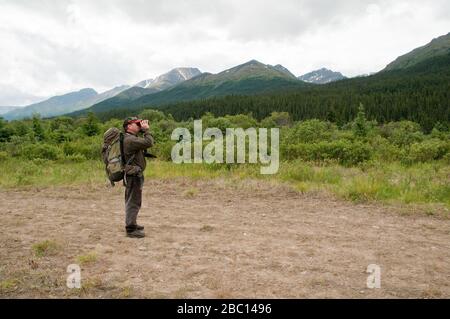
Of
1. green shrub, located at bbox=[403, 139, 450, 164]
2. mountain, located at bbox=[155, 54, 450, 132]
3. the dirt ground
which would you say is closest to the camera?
the dirt ground

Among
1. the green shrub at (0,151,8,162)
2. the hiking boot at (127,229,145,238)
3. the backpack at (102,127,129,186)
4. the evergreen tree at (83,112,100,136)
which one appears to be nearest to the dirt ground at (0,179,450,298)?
the hiking boot at (127,229,145,238)

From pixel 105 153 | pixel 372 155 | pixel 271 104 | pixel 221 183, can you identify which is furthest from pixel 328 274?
pixel 271 104

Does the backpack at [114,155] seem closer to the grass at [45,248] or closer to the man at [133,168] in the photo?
the man at [133,168]

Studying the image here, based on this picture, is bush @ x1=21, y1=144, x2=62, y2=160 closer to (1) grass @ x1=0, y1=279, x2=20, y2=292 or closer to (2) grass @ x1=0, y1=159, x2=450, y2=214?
(2) grass @ x1=0, y1=159, x2=450, y2=214

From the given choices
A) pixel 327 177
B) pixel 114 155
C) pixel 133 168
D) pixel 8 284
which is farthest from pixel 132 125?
pixel 327 177

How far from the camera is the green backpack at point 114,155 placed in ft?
24.6

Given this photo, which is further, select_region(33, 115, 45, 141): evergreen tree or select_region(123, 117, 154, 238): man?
select_region(33, 115, 45, 141): evergreen tree

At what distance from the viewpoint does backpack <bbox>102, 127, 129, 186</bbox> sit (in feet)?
24.6

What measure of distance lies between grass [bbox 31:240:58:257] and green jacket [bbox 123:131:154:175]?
1731mm

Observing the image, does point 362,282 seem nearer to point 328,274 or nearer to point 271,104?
point 328,274

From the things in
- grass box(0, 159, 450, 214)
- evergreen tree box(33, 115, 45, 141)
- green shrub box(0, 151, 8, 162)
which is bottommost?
grass box(0, 159, 450, 214)

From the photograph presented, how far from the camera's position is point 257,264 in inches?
238

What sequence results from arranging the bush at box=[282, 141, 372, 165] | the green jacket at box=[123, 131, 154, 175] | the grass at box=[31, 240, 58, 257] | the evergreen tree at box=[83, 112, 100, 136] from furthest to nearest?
the evergreen tree at box=[83, 112, 100, 136], the bush at box=[282, 141, 372, 165], the green jacket at box=[123, 131, 154, 175], the grass at box=[31, 240, 58, 257]
